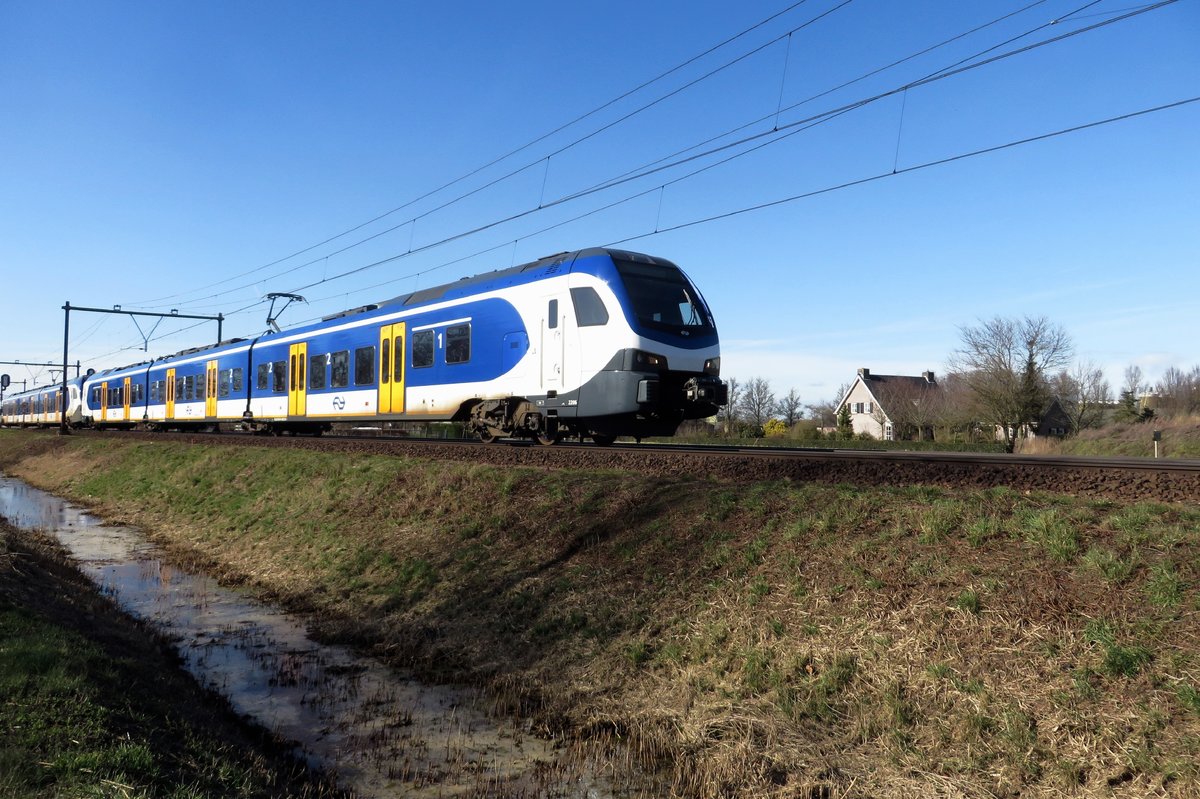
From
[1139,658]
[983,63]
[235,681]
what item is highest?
[983,63]

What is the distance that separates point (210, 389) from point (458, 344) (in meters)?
19.1

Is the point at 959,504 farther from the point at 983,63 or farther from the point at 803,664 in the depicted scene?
the point at 983,63

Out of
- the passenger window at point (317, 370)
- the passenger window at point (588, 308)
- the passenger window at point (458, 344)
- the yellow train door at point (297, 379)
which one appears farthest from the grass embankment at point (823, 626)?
the yellow train door at point (297, 379)

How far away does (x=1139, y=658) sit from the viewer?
5277 millimetres

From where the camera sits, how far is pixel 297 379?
25.2 m

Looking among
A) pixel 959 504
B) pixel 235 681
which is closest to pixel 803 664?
pixel 959 504

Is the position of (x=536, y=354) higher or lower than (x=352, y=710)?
higher

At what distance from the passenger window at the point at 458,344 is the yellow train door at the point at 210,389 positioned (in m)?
18.1

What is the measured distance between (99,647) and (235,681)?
1.91m

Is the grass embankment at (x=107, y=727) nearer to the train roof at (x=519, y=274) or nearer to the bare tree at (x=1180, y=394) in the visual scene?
the train roof at (x=519, y=274)

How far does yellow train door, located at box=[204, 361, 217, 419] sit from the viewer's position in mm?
31452

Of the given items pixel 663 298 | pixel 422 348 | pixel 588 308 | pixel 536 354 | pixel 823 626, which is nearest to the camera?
pixel 823 626

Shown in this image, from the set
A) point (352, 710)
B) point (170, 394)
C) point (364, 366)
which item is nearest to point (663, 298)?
point (352, 710)

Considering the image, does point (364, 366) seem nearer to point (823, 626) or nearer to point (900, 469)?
point (900, 469)
